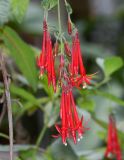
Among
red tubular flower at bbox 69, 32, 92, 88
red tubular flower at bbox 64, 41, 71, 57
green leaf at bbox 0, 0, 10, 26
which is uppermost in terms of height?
green leaf at bbox 0, 0, 10, 26

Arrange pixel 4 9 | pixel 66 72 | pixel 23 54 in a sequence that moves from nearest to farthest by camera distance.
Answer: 1. pixel 66 72
2. pixel 4 9
3. pixel 23 54

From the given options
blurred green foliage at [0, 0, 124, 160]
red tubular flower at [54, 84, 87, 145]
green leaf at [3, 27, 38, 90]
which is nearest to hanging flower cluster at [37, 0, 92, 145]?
red tubular flower at [54, 84, 87, 145]

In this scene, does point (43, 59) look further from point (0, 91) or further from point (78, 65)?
point (0, 91)

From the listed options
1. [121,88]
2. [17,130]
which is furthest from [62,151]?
[121,88]

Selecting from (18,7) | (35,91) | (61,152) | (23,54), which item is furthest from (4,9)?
(61,152)

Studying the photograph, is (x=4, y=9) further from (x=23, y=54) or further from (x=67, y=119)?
(x=67, y=119)

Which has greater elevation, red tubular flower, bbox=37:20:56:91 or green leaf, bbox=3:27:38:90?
red tubular flower, bbox=37:20:56:91

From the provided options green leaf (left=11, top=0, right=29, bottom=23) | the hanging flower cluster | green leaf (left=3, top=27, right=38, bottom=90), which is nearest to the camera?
the hanging flower cluster

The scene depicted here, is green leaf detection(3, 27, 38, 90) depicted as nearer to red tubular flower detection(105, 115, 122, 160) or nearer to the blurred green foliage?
the blurred green foliage

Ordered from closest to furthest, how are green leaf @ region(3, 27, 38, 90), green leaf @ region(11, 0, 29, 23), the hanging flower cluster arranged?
the hanging flower cluster < green leaf @ region(11, 0, 29, 23) < green leaf @ region(3, 27, 38, 90)
